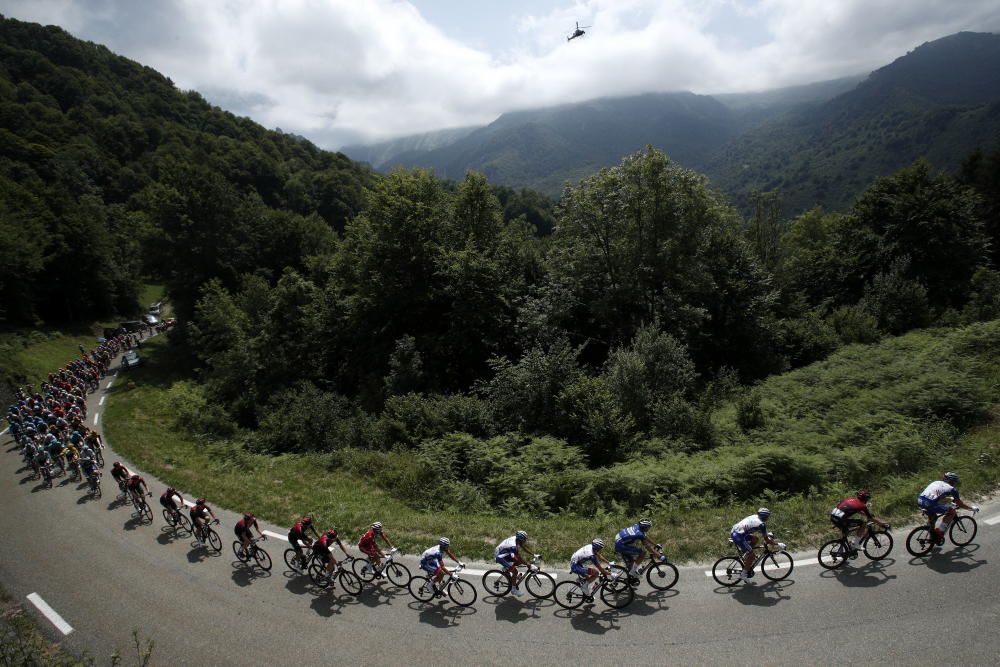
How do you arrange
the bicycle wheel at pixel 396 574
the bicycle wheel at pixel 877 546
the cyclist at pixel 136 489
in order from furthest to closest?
the cyclist at pixel 136 489 → the bicycle wheel at pixel 396 574 → the bicycle wheel at pixel 877 546

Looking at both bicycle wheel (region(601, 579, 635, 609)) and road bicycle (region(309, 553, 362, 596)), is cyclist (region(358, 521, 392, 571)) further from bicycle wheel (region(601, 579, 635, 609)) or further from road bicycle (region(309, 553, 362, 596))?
bicycle wheel (region(601, 579, 635, 609))

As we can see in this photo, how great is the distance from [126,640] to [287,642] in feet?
12.7

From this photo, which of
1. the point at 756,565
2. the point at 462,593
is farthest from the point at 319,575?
the point at 756,565

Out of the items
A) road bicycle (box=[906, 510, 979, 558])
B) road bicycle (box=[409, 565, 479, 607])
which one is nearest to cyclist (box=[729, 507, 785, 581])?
road bicycle (box=[906, 510, 979, 558])

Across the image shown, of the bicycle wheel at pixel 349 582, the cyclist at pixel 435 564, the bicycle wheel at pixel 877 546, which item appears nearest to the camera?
the bicycle wheel at pixel 877 546

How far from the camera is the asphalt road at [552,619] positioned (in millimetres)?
8906

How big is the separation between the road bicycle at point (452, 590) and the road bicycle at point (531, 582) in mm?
430

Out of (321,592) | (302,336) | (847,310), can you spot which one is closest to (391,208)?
(302,336)

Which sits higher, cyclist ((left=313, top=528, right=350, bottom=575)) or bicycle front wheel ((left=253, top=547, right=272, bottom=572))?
cyclist ((left=313, top=528, right=350, bottom=575))

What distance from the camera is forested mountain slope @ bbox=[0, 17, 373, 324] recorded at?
4719 cm

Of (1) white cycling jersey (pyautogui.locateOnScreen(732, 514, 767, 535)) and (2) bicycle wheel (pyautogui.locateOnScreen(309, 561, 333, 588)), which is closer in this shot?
(1) white cycling jersey (pyautogui.locateOnScreen(732, 514, 767, 535))

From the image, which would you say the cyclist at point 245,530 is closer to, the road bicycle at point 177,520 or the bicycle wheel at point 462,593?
the road bicycle at point 177,520

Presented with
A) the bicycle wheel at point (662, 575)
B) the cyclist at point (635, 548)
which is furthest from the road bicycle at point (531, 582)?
the bicycle wheel at point (662, 575)

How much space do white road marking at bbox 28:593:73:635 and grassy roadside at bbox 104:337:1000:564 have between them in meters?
5.03
